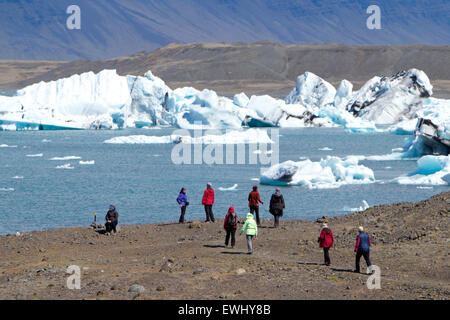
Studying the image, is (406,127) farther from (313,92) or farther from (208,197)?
(208,197)

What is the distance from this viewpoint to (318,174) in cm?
2795

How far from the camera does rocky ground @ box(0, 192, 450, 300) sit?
1121cm

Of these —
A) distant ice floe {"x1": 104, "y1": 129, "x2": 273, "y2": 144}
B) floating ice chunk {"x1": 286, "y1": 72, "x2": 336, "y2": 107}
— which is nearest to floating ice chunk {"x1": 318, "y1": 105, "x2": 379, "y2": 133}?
floating ice chunk {"x1": 286, "y1": 72, "x2": 336, "y2": 107}

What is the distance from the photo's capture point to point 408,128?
180 feet

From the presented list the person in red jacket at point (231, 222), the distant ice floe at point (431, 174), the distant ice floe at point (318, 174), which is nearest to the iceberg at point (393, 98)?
the distant ice floe at point (431, 174)

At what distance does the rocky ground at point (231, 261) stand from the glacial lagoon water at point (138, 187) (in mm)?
4073

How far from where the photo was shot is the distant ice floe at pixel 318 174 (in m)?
27.3

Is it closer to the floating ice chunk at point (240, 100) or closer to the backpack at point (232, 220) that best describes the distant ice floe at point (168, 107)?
the floating ice chunk at point (240, 100)

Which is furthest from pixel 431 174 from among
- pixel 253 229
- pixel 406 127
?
pixel 406 127

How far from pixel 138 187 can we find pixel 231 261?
1602cm

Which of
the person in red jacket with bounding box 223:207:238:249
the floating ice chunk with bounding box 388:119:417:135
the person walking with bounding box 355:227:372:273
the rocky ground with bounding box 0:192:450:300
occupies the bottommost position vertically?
the rocky ground with bounding box 0:192:450:300

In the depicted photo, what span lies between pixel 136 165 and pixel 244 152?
28.0 ft

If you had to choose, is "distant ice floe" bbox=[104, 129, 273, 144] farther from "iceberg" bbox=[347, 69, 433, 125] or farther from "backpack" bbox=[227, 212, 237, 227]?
"backpack" bbox=[227, 212, 237, 227]

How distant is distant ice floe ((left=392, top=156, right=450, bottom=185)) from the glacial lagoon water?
1.65 feet
